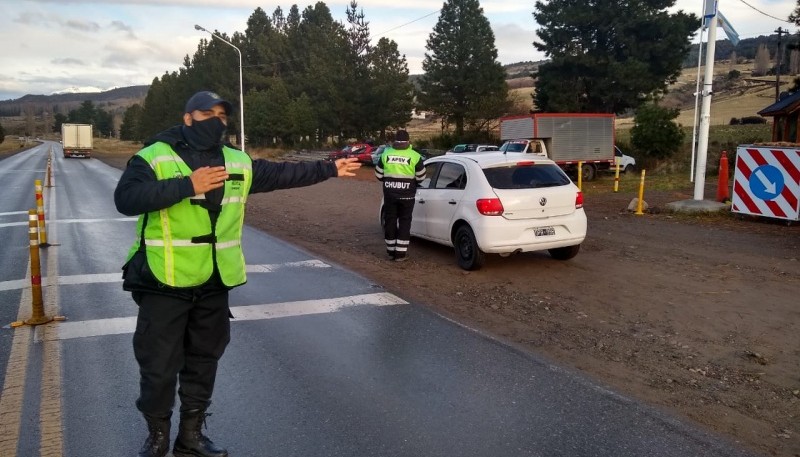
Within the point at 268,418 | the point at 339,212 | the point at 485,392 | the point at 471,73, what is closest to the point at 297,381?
the point at 268,418

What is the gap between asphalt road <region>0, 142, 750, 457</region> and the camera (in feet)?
13.3

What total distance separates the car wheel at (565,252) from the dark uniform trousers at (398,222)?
216 cm

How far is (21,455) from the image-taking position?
389 cm

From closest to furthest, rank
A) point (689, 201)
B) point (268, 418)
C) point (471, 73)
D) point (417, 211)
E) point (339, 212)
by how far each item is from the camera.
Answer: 1. point (268, 418)
2. point (417, 211)
3. point (689, 201)
4. point (339, 212)
5. point (471, 73)

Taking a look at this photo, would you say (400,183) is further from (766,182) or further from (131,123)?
(131,123)

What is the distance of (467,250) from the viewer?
30.0 feet

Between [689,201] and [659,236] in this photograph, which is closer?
[659,236]

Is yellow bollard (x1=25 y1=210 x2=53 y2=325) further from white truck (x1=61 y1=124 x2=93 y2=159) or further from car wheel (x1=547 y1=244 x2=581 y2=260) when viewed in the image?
white truck (x1=61 y1=124 x2=93 y2=159)

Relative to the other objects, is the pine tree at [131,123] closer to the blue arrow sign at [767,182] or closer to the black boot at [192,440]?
the blue arrow sign at [767,182]

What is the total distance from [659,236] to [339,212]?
25.9ft

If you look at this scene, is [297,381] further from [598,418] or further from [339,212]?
[339,212]

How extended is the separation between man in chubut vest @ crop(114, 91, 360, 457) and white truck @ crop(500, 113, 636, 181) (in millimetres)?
23701

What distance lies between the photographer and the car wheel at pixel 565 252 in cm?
946

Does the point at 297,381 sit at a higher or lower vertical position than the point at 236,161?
lower
